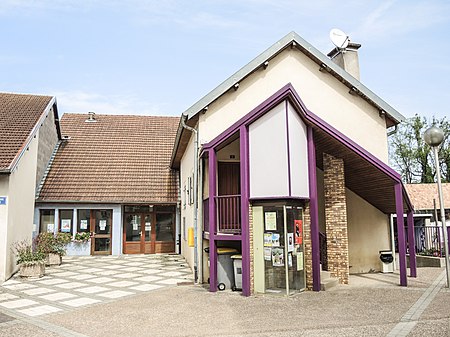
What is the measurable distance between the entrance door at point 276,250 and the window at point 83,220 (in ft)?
40.3

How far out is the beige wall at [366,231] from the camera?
1363 centimetres

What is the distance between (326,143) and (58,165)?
1524cm

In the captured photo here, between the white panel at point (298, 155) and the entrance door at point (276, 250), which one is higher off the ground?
the white panel at point (298, 155)

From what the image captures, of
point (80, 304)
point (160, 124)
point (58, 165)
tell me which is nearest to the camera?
point (80, 304)

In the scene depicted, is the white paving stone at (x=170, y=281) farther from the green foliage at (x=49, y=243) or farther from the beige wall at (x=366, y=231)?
the green foliage at (x=49, y=243)

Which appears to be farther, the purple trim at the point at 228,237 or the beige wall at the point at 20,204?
the beige wall at the point at 20,204

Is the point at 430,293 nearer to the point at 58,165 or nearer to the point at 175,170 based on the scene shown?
the point at 175,170

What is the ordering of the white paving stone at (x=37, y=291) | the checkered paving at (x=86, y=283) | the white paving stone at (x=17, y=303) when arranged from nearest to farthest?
1. the white paving stone at (x=17, y=303)
2. the checkered paving at (x=86, y=283)
3. the white paving stone at (x=37, y=291)

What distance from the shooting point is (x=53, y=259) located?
1612 centimetres

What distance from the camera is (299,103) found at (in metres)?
10.4

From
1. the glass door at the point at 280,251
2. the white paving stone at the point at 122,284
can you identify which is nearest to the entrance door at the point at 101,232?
the white paving stone at the point at 122,284

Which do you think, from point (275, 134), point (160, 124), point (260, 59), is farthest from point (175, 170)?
point (275, 134)

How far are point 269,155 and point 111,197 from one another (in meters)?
11.7

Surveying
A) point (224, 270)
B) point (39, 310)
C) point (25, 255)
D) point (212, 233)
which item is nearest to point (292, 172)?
Answer: point (212, 233)
